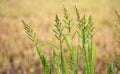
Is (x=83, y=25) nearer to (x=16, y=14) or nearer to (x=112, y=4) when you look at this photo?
(x=16, y=14)

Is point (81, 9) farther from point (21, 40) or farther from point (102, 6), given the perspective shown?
point (21, 40)

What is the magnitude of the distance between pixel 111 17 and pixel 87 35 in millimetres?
4259

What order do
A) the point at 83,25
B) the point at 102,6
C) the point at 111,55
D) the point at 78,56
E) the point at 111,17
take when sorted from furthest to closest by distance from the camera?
the point at 102,6
the point at 111,17
the point at 111,55
the point at 78,56
the point at 83,25

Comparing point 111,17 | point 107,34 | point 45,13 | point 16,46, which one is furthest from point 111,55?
point 45,13

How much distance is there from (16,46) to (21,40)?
311 millimetres

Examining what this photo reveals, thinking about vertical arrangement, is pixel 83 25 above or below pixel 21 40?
below

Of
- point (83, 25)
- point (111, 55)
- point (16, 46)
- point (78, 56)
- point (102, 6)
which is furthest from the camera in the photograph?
point (102, 6)

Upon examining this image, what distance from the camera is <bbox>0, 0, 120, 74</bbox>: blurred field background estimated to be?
3.40 metres

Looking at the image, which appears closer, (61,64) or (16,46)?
(61,64)

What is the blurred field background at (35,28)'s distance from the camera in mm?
3401

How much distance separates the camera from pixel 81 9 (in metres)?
5.75

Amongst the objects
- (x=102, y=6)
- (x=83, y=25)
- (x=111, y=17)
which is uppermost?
(x=102, y=6)

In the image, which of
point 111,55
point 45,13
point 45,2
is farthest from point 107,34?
point 45,2

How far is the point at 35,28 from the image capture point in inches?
184
